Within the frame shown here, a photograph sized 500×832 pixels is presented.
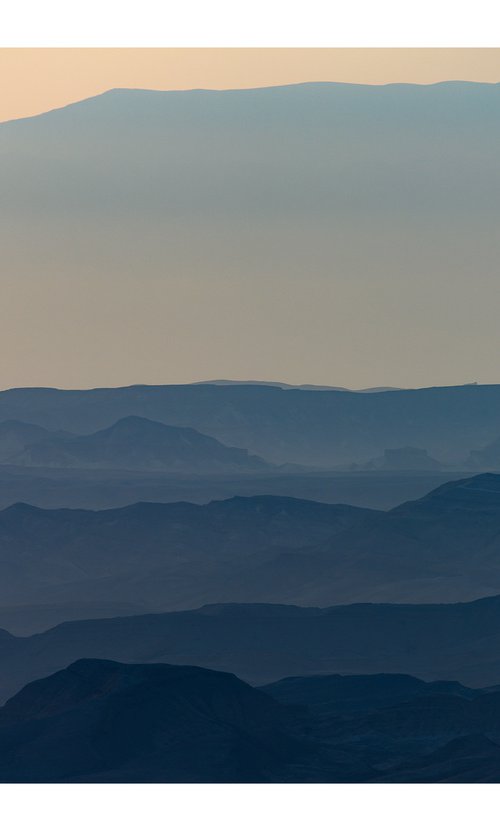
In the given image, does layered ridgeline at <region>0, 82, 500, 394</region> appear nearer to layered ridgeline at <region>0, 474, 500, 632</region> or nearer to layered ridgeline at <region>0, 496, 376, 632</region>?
layered ridgeline at <region>0, 474, 500, 632</region>

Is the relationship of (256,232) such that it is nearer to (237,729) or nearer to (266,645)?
(266,645)

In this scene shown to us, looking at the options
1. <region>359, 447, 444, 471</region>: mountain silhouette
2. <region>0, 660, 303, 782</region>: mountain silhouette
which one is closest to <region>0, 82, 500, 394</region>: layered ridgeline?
<region>359, 447, 444, 471</region>: mountain silhouette

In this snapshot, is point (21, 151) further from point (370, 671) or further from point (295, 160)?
point (370, 671)

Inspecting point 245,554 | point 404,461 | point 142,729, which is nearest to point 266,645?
point 245,554

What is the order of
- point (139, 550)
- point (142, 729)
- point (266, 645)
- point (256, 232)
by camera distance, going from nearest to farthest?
point (142, 729) < point (266, 645) < point (256, 232) < point (139, 550)

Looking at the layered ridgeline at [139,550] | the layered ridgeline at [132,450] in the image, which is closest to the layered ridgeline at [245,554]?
the layered ridgeline at [139,550]

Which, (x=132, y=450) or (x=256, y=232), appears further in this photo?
(x=132, y=450)

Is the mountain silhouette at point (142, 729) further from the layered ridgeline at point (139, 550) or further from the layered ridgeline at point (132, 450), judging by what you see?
the layered ridgeline at point (132, 450)

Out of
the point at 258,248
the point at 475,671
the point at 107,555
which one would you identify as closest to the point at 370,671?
the point at 475,671
